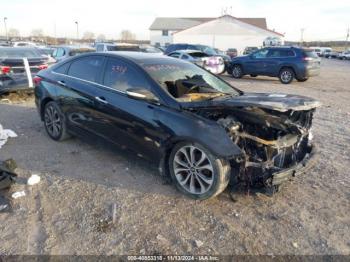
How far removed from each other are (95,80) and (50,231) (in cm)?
225

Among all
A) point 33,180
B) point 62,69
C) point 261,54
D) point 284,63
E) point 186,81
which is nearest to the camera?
point 33,180

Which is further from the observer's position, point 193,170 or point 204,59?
point 204,59

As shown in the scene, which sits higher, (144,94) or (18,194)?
(144,94)

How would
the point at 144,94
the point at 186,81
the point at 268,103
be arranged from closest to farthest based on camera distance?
the point at 268,103
the point at 144,94
the point at 186,81

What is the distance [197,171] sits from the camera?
353cm

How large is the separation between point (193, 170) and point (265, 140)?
868mm

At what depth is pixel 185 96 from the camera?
402cm

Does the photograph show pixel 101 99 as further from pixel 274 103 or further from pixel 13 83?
pixel 13 83

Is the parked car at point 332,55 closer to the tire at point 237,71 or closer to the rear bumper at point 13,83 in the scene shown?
the tire at point 237,71

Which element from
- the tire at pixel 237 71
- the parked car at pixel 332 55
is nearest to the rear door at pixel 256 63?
the tire at pixel 237 71

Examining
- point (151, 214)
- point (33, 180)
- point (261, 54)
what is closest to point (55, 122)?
point (33, 180)

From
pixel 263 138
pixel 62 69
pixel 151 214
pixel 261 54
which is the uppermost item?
pixel 261 54

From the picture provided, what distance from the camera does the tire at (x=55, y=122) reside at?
5.16m

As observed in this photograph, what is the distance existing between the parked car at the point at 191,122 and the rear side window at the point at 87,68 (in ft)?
0.07
